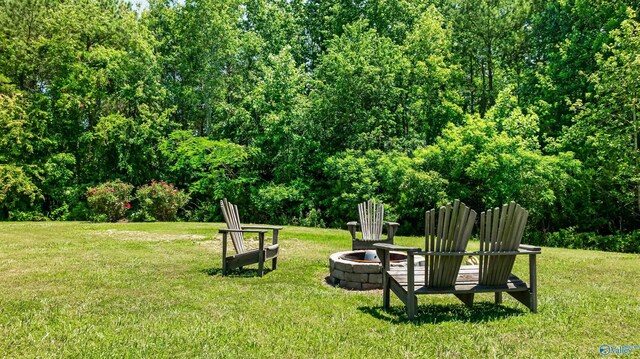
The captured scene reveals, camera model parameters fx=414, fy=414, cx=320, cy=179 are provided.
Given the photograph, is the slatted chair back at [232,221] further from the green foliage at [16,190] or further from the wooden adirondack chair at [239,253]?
the green foliage at [16,190]

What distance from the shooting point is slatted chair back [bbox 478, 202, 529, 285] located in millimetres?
4434

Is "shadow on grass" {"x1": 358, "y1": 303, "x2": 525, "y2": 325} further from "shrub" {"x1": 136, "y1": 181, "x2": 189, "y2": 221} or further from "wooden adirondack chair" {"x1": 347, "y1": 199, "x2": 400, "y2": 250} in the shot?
"shrub" {"x1": 136, "y1": 181, "x2": 189, "y2": 221}

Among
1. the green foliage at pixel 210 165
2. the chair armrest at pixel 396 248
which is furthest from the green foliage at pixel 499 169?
the chair armrest at pixel 396 248

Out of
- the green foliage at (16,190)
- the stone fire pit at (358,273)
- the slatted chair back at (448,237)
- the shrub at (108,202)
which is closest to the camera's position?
the slatted chair back at (448,237)

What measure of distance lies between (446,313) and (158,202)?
56.7ft

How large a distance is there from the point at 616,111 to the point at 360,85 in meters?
10.6

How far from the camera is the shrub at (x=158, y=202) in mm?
19125

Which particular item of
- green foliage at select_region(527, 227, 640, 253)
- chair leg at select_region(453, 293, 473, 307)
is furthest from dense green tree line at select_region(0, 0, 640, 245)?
chair leg at select_region(453, 293, 473, 307)

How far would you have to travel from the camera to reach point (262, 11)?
27.2 metres

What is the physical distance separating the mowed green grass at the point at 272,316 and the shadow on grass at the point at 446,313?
0.07 ft

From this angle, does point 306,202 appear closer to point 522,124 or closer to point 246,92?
point 246,92

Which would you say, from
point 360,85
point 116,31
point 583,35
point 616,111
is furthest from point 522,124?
point 116,31

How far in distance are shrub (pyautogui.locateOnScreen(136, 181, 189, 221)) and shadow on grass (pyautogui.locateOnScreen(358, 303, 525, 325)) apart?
1645 centimetres

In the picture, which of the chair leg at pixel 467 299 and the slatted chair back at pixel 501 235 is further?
the chair leg at pixel 467 299
